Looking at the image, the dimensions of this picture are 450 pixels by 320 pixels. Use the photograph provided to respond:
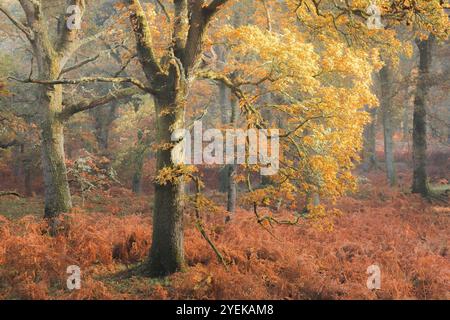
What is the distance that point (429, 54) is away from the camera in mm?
18266

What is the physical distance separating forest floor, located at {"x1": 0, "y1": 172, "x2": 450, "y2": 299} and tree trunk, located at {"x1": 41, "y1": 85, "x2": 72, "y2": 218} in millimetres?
564

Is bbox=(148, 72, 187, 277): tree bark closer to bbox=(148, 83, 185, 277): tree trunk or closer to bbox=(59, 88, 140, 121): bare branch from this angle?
bbox=(148, 83, 185, 277): tree trunk

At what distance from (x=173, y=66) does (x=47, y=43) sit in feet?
18.7

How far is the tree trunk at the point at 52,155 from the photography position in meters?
11.6

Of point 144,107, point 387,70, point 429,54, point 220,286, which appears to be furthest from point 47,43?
point 387,70

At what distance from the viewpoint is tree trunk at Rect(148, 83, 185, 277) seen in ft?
28.0

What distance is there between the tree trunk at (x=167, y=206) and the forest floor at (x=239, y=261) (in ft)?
1.13

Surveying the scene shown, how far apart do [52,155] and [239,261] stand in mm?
6227

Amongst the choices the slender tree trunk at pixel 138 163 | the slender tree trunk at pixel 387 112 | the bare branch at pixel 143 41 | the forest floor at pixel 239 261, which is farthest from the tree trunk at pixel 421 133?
the bare branch at pixel 143 41

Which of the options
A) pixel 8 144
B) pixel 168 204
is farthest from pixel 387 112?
pixel 8 144

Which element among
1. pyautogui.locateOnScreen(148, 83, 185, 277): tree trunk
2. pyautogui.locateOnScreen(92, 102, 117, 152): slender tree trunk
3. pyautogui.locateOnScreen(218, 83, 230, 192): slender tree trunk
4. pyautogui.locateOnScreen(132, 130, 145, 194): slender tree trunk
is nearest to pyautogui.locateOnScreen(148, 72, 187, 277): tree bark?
pyautogui.locateOnScreen(148, 83, 185, 277): tree trunk

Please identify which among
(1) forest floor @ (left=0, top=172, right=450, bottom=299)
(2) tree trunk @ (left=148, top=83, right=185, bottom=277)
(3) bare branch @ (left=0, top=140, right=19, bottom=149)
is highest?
(3) bare branch @ (left=0, top=140, right=19, bottom=149)

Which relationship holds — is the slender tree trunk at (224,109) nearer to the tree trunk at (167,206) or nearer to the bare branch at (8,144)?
the tree trunk at (167,206)

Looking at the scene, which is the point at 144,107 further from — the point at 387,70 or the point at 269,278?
the point at 269,278
